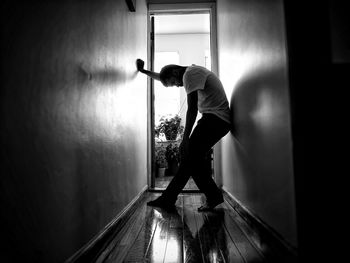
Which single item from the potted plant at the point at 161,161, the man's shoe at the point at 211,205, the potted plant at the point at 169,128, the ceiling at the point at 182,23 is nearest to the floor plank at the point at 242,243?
the man's shoe at the point at 211,205

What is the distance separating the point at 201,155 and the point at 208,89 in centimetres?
58

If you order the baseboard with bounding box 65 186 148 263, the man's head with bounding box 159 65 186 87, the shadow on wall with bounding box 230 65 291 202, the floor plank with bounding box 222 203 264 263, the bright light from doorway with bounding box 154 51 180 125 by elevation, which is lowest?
the floor plank with bounding box 222 203 264 263

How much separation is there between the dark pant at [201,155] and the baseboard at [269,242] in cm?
63

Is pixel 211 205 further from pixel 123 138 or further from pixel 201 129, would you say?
pixel 123 138

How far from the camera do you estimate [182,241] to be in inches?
53.9

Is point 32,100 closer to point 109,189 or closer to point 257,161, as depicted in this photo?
point 109,189

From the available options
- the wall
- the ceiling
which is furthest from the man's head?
the ceiling

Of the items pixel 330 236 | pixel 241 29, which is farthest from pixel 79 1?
pixel 330 236

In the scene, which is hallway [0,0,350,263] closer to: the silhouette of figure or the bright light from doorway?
the silhouette of figure

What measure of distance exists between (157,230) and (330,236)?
1.07 meters

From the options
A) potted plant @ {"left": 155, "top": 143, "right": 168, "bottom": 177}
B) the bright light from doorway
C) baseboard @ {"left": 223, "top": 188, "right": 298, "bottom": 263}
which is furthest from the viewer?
the bright light from doorway

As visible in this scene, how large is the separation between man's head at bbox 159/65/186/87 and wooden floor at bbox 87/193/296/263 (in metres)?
1.19

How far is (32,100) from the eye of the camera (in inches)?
27.2

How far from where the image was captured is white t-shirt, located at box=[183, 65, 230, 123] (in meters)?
2.14
